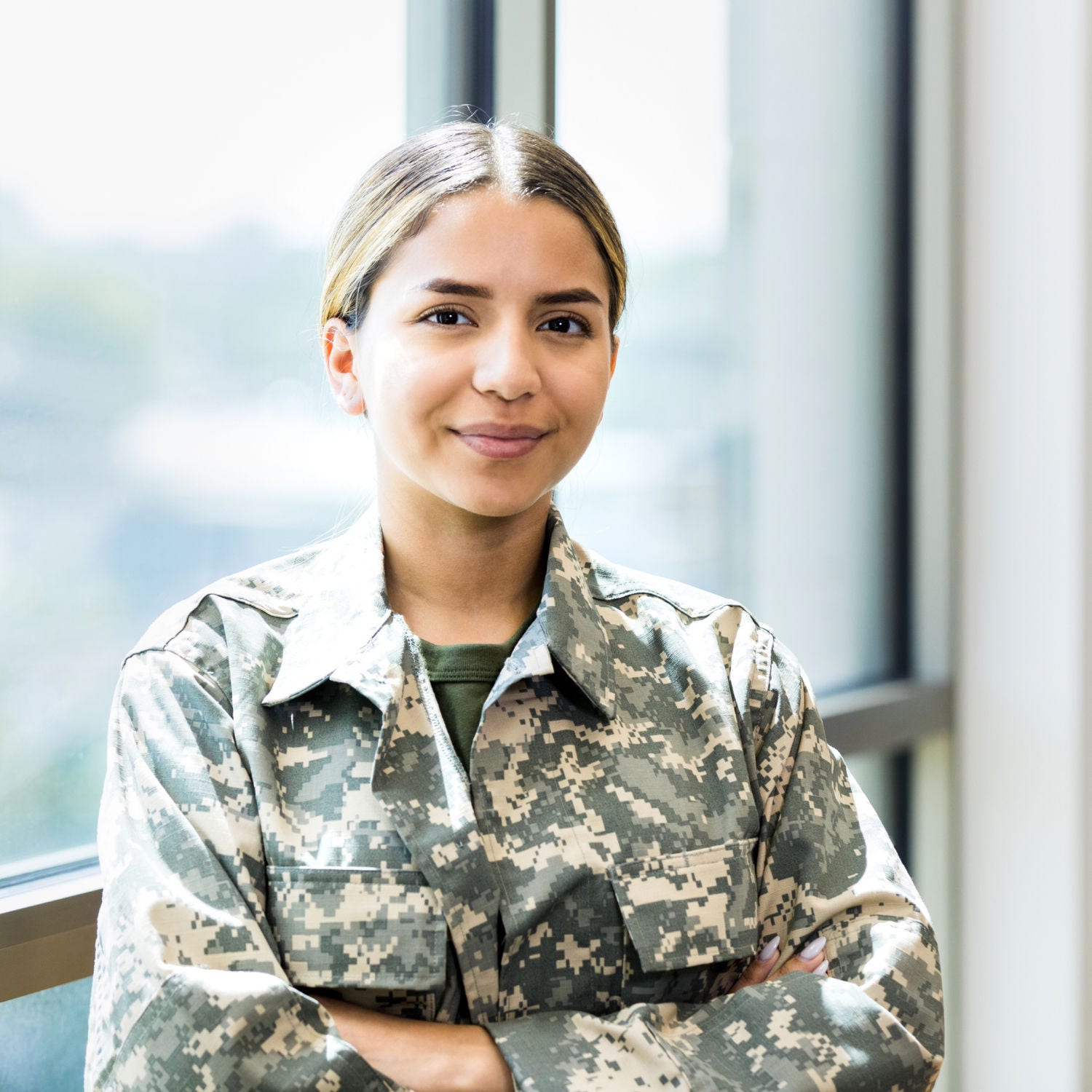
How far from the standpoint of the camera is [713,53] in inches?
85.0

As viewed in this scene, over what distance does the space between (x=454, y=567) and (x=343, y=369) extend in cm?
23

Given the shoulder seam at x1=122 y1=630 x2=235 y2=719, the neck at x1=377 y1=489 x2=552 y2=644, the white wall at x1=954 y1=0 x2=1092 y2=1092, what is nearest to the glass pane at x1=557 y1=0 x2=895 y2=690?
the white wall at x1=954 y1=0 x2=1092 y2=1092

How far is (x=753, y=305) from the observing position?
7.57ft

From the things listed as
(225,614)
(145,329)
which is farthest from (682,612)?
(145,329)

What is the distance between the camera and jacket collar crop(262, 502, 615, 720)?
106 cm

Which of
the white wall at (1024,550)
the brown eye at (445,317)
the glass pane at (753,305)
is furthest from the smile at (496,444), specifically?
the white wall at (1024,550)

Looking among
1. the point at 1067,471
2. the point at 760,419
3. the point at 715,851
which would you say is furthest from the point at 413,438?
the point at 1067,471

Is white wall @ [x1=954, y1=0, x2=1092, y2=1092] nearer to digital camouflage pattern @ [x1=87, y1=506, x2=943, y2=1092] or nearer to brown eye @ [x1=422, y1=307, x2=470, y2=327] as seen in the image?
digital camouflage pattern @ [x1=87, y1=506, x2=943, y2=1092]

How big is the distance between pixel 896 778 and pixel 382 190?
190cm

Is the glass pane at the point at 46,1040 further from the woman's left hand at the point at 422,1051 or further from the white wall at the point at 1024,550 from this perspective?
the white wall at the point at 1024,550

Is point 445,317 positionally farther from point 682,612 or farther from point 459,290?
point 682,612

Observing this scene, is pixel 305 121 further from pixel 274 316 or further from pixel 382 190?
pixel 382 190

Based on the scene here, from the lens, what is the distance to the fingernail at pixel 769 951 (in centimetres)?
113

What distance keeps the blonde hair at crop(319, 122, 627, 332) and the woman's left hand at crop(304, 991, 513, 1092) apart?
63cm
